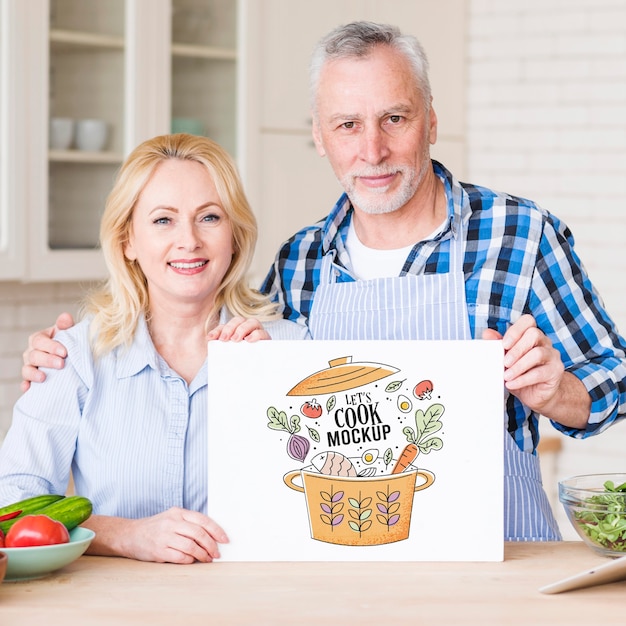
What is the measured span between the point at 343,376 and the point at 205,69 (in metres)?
2.17

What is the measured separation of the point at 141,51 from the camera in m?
3.41

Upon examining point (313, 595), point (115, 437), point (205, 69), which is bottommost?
point (313, 595)

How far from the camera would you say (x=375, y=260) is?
2.26 meters

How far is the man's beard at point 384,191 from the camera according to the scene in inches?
86.0

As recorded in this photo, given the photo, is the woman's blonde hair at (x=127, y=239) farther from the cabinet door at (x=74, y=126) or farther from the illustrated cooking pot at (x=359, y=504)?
the cabinet door at (x=74, y=126)

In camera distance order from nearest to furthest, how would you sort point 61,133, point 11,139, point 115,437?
point 115,437 → point 11,139 → point 61,133

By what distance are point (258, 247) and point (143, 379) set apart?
5.88 ft

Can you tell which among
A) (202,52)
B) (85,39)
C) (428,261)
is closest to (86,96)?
(85,39)

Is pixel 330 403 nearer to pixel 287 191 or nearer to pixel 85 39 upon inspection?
pixel 85 39

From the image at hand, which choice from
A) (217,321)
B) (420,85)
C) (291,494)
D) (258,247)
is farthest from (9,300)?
(291,494)

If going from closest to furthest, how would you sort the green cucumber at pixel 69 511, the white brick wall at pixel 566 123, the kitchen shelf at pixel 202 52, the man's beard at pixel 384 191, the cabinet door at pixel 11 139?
the green cucumber at pixel 69 511 → the man's beard at pixel 384 191 → the cabinet door at pixel 11 139 → the kitchen shelf at pixel 202 52 → the white brick wall at pixel 566 123

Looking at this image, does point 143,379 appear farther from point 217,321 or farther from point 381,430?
point 381,430

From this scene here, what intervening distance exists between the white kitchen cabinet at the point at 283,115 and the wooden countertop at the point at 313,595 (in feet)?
7.18

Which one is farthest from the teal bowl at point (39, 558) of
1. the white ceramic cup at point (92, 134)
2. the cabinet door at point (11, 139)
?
the white ceramic cup at point (92, 134)
